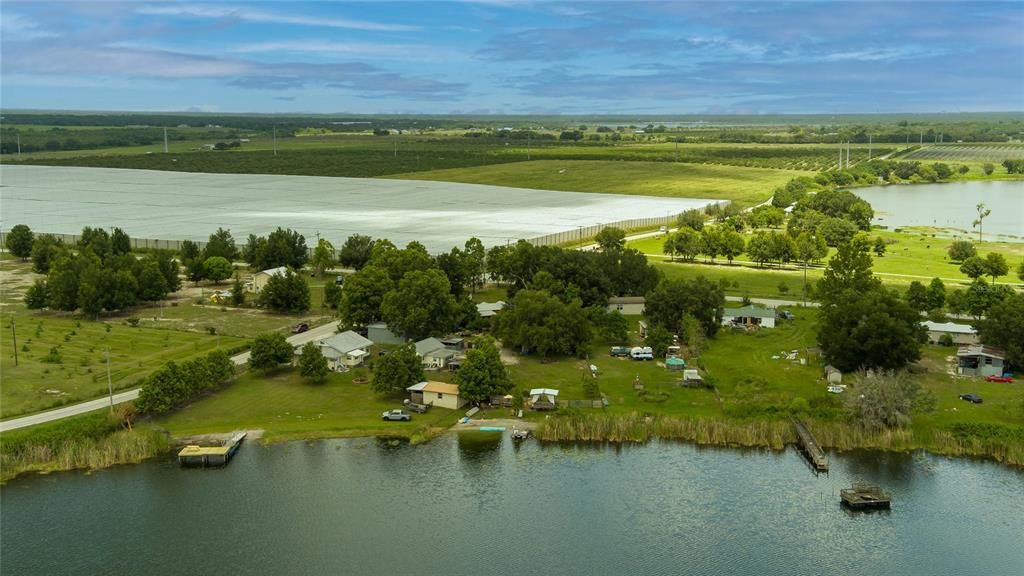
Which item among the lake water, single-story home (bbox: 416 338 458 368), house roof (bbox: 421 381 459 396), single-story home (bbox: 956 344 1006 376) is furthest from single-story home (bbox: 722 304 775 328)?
the lake water

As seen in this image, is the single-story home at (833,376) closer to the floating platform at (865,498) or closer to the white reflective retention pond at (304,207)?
the floating platform at (865,498)

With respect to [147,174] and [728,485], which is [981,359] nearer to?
[728,485]

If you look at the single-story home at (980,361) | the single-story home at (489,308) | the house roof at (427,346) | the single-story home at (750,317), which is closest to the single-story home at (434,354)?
the house roof at (427,346)

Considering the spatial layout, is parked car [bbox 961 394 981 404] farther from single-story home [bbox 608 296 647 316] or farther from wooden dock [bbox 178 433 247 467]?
wooden dock [bbox 178 433 247 467]

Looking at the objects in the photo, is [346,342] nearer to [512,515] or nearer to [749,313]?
[512,515]

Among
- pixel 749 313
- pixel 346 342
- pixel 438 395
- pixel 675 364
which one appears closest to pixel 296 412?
pixel 438 395

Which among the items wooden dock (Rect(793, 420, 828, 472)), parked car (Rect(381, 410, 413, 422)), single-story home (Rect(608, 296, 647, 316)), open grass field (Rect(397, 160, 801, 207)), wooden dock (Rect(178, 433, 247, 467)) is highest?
open grass field (Rect(397, 160, 801, 207))

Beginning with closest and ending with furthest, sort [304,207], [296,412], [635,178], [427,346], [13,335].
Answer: [296,412]
[427,346]
[13,335]
[304,207]
[635,178]
